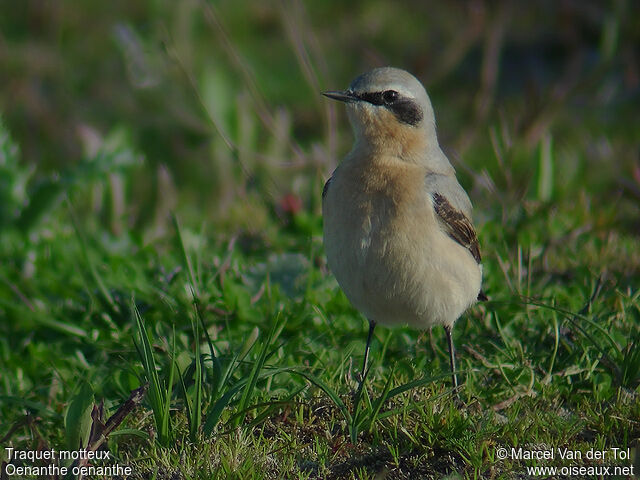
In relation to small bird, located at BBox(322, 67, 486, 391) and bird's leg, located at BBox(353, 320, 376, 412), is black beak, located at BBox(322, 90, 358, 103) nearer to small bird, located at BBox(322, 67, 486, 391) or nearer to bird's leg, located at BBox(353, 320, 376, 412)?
small bird, located at BBox(322, 67, 486, 391)

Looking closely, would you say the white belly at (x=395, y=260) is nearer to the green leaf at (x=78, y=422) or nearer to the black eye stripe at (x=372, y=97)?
the black eye stripe at (x=372, y=97)

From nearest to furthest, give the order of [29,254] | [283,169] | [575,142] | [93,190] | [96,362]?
[96,362] < [29,254] < [93,190] < [283,169] < [575,142]

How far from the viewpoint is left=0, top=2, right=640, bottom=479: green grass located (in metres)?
3.53

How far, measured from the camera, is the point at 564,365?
413 cm

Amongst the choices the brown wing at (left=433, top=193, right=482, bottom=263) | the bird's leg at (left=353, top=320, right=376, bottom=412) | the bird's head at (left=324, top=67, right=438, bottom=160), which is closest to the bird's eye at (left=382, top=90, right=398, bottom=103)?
the bird's head at (left=324, top=67, right=438, bottom=160)

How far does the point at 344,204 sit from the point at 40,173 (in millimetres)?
5253

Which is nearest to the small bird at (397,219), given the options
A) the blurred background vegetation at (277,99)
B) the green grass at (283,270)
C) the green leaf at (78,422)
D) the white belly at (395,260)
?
the white belly at (395,260)

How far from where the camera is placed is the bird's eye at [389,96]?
167 inches

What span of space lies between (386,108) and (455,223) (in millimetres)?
686

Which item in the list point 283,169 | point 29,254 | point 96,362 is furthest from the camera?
point 283,169

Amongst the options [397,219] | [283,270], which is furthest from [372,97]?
[283,270]

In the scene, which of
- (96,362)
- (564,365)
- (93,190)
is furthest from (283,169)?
(564,365)

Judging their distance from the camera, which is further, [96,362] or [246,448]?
[96,362]

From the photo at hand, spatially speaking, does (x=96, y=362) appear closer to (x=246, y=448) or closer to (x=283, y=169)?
(x=246, y=448)
